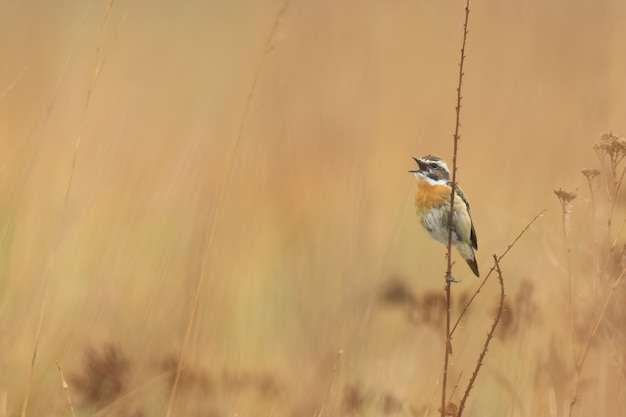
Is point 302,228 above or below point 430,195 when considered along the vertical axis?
below

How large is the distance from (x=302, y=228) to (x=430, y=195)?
3.78 ft

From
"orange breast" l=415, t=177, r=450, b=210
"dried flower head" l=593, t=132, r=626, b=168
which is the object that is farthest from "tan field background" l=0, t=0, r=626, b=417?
"dried flower head" l=593, t=132, r=626, b=168

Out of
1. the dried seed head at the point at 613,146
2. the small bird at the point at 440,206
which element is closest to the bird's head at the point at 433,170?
the small bird at the point at 440,206

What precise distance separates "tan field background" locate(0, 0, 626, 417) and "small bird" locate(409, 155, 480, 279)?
0.08 metres

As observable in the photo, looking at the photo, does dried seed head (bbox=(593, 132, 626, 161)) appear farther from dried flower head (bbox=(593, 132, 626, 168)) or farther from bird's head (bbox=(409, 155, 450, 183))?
bird's head (bbox=(409, 155, 450, 183))

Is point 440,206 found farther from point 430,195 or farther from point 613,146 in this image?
point 613,146

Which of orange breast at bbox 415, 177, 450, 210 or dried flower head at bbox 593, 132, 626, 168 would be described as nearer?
dried flower head at bbox 593, 132, 626, 168

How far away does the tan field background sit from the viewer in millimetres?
2639

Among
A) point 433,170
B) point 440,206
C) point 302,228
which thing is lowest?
point 302,228

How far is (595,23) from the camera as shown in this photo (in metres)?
5.89

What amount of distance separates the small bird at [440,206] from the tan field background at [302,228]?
0.08 metres

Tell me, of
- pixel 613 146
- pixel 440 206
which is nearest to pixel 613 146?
pixel 613 146

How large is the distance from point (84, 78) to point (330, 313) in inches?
102

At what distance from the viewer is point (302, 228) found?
4.24 meters
